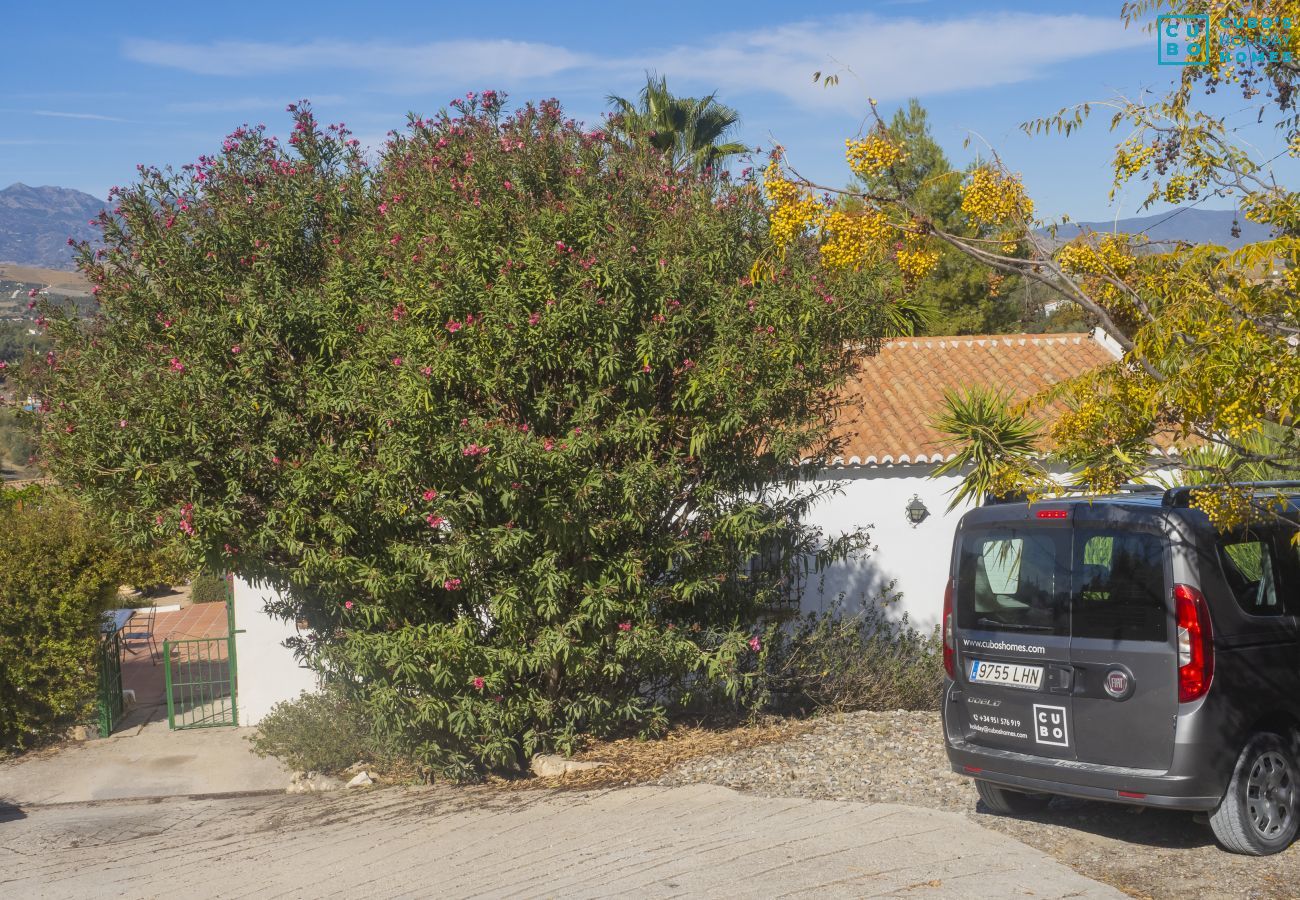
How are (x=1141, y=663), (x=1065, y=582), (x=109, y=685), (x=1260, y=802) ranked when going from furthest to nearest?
(x=109, y=685)
(x=1065, y=582)
(x=1260, y=802)
(x=1141, y=663)

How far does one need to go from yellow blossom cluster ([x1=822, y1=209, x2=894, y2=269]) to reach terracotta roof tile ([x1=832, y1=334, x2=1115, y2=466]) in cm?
832

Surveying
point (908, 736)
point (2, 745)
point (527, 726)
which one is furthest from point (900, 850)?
point (2, 745)

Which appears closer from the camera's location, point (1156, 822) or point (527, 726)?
point (1156, 822)

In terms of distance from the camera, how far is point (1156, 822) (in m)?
6.50

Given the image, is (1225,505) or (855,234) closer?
(1225,505)

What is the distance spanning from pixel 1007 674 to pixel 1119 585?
0.79m

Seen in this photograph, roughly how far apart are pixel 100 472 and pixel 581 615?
3.52 meters

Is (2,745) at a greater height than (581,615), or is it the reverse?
(581,615)

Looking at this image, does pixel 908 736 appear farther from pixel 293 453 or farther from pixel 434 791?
pixel 293 453

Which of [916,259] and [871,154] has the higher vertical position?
[871,154]

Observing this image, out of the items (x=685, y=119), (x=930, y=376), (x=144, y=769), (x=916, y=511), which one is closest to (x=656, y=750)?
(x=144, y=769)

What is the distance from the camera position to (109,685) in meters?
13.6

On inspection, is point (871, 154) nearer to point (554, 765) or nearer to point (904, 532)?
point (554, 765)

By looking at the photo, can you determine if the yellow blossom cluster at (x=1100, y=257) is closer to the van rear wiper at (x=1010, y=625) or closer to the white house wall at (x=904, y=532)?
the van rear wiper at (x=1010, y=625)
